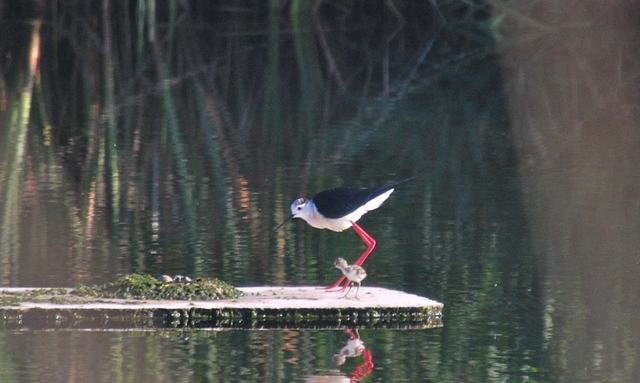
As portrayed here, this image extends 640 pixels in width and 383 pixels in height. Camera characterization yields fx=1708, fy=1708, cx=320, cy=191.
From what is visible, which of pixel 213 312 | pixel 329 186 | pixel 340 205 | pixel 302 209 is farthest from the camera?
pixel 329 186

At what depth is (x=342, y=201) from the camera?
10.3 metres

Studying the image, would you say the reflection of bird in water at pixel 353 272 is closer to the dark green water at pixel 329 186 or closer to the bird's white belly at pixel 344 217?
the dark green water at pixel 329 186

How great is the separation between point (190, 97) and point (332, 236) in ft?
31.3

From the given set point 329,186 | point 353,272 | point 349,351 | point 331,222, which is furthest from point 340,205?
point 329,186

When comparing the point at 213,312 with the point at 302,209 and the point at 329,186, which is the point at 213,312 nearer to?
the point at 302,209

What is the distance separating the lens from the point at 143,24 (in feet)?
113

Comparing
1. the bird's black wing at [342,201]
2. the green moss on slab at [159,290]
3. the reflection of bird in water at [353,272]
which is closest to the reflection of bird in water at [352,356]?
the reflection of bird in water at [353,272]

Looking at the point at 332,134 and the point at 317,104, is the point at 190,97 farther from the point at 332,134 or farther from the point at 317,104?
the point at 332,134

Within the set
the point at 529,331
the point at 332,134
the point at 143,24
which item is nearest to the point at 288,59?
the point at 143,24

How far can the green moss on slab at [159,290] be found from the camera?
9.41 metres

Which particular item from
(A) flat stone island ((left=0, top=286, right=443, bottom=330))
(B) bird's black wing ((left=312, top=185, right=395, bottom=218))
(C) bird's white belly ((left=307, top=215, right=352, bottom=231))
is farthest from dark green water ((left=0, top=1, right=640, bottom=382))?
(B) bird's black wing ((left=312, top=185, right=395, bottom=218))

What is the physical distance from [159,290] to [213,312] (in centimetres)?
48

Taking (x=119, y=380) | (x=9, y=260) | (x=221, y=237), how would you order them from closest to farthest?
1. (x=119, y=380)
2. (x=9, y=260)
3. (x=221, y=237)

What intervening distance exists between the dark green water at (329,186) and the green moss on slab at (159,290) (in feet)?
1.67
